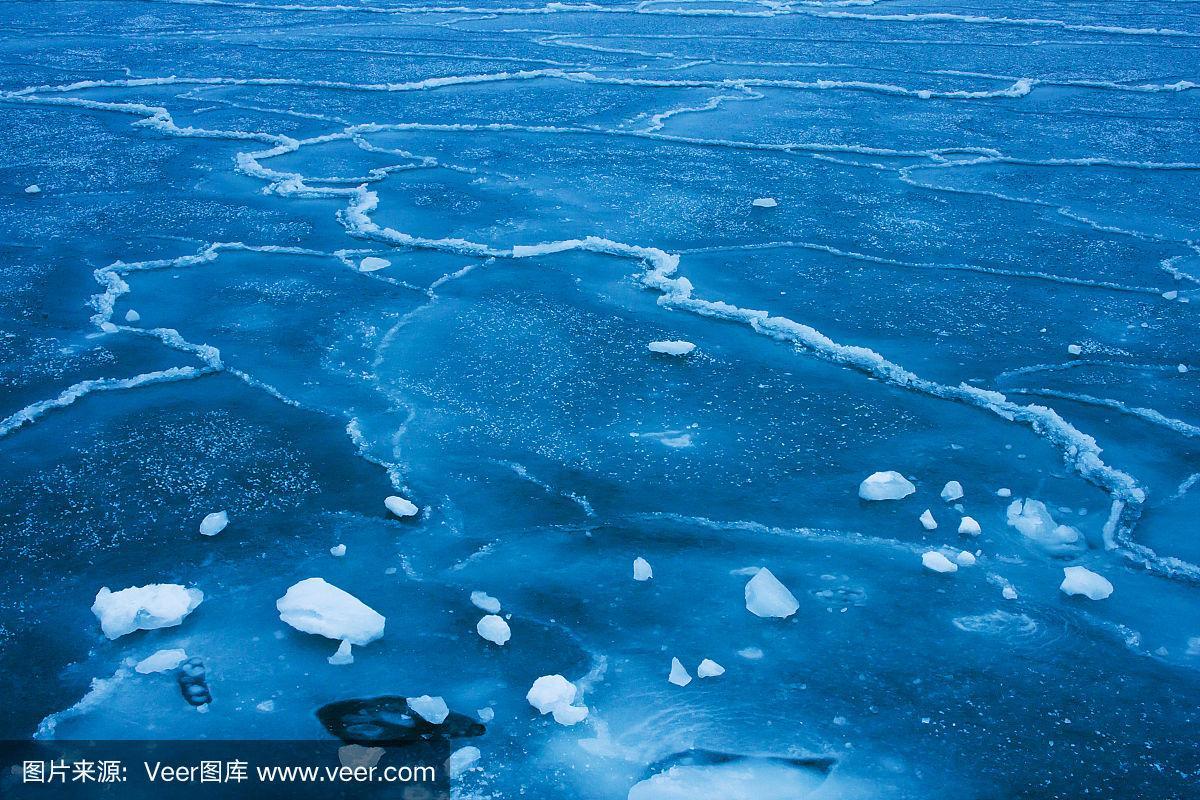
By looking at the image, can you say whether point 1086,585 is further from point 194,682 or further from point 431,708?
point 194,682

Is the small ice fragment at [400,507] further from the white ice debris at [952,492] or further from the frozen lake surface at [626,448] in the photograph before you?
the white ice debris at [952,492]

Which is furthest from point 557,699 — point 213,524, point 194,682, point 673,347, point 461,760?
point 673,347

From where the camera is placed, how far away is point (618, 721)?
232 centimetres

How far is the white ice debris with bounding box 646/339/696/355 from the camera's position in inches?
157

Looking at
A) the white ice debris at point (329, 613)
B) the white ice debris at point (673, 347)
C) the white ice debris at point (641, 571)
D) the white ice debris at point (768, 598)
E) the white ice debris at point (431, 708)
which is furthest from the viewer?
the white ice debris at point (673, 347)

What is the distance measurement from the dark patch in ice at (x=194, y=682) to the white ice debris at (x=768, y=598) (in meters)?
1.36

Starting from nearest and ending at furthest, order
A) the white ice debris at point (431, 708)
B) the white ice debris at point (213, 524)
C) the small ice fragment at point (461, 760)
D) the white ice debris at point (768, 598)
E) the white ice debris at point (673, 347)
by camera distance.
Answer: the small ice fragment at point (461, 760) < the white ice debris at point (431, 708) < the white ice debris at point (768, 598) < the white ice debris at point (213, 524) < the white ice debris at point (673, 347)

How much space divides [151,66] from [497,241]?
647cm

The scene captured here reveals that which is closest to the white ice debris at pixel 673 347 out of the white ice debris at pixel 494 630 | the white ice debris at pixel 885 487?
the white ice debris at pixel 885 487

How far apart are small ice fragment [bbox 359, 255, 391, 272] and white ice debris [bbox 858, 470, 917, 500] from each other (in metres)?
2.75

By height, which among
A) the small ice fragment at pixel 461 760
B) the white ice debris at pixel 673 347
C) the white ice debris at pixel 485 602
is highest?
the white ice debris at pixel 673 347

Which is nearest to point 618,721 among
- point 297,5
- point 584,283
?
point 584,283

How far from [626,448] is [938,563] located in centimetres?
108

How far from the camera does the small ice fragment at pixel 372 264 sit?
4.87m
